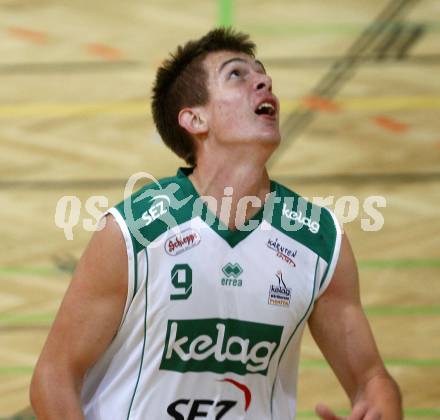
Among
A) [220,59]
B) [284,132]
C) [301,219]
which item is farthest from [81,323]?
[284,132]

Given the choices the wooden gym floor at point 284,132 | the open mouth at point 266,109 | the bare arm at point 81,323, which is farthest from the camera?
the wooden gym floor at point 284,132

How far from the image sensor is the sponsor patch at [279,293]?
3.13 m

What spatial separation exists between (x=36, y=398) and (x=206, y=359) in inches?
18.9

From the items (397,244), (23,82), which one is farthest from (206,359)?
(23,82)

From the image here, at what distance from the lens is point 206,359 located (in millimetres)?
3086

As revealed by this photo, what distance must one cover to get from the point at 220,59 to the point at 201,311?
83 centimetres

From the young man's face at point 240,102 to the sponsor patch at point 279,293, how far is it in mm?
417

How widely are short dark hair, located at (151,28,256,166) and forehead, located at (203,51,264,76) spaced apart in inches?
0.7

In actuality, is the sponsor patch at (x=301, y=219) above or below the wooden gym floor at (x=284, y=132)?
below

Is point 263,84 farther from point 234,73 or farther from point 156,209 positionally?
point 156,209

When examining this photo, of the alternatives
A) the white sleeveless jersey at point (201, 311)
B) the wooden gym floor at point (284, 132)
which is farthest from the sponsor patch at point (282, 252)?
the wooden gym floor at point (284, 132)

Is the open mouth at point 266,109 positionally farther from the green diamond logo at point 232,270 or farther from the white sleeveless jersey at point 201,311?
the green diamond logo at point 232,270

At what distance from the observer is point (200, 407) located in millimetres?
3102

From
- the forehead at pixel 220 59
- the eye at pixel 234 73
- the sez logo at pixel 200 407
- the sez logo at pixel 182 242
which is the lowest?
the sez logo at pixel 200 407
